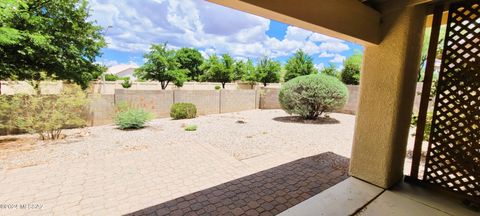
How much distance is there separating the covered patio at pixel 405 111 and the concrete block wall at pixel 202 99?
30.2ft

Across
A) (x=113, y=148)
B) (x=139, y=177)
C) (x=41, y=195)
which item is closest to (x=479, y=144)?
(x=139, y=177)

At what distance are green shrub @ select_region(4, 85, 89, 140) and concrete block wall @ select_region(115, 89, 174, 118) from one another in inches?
93.5

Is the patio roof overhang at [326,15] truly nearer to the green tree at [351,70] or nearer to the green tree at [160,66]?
the green tree at [351,70]

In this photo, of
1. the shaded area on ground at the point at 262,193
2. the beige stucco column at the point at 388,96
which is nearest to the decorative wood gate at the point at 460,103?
the beige stucco column at the point at 388,96

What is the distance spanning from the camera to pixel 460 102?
2691 mm

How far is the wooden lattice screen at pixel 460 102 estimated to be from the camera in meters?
2.57

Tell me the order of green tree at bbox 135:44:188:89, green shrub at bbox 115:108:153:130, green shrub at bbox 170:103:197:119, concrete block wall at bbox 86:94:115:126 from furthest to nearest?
1. green tree at bbox 135:44:188:89
2. green shrub at bbox 170:103:197:119
3. concrete block wall at bbox 86:94:115:126
4. green shrub at bbox 115:108:153:130

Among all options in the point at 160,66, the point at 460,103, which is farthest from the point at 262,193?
the point at 160,66

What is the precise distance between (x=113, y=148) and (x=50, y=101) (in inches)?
113

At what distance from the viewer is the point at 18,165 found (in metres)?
4.29

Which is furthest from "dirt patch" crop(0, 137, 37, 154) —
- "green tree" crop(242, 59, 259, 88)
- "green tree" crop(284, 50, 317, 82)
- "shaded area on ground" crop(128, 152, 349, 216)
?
"green tree" crop(284, 50, 317, 82)

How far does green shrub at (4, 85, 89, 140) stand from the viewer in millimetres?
6223

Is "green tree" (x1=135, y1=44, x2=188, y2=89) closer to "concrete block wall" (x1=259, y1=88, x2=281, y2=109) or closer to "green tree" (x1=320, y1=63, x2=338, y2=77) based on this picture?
"concrete block wall" (x1=259, y1=88, x2=281, y2=109)

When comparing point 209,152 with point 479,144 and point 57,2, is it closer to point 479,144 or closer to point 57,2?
point 479,144
